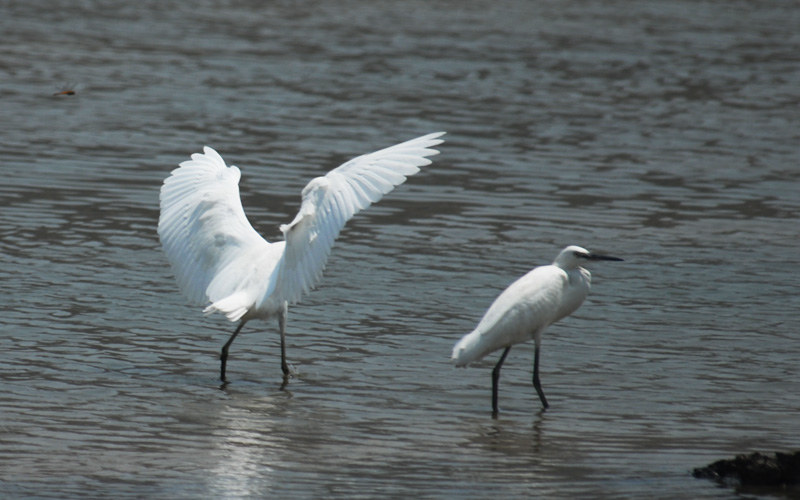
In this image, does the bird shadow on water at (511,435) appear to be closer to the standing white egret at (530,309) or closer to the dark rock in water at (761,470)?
the standing white egret at (530,309)

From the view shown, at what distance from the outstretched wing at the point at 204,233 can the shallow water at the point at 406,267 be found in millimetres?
629

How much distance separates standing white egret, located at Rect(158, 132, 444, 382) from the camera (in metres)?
9.05

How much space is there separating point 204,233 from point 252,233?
342 mm

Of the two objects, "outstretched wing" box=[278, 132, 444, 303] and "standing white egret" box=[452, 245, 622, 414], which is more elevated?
"outstretched wing" box=[278, 132, 444, 303]

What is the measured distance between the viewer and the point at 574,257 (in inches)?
367

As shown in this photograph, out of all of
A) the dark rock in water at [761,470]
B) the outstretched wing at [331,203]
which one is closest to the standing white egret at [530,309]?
the outstretched wing at [331,203]

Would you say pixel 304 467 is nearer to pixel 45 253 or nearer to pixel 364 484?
pixel 364 484

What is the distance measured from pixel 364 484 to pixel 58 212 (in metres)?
7.68

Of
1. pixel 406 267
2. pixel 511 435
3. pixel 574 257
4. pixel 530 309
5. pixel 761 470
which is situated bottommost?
pixel 511 435

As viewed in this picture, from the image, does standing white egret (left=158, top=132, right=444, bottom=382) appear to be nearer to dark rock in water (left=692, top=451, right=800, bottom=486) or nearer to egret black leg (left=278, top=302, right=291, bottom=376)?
egret black leg (left=278, top=302, right=291, bottom=376)

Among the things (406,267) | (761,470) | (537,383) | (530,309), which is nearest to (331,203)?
(530,309)

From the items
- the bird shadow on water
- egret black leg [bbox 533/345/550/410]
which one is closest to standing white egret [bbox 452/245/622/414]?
egret black leg [bbox 533/345/550/410]

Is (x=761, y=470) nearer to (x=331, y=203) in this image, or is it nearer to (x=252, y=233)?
(x=331, y=203)

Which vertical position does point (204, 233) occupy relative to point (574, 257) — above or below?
below
